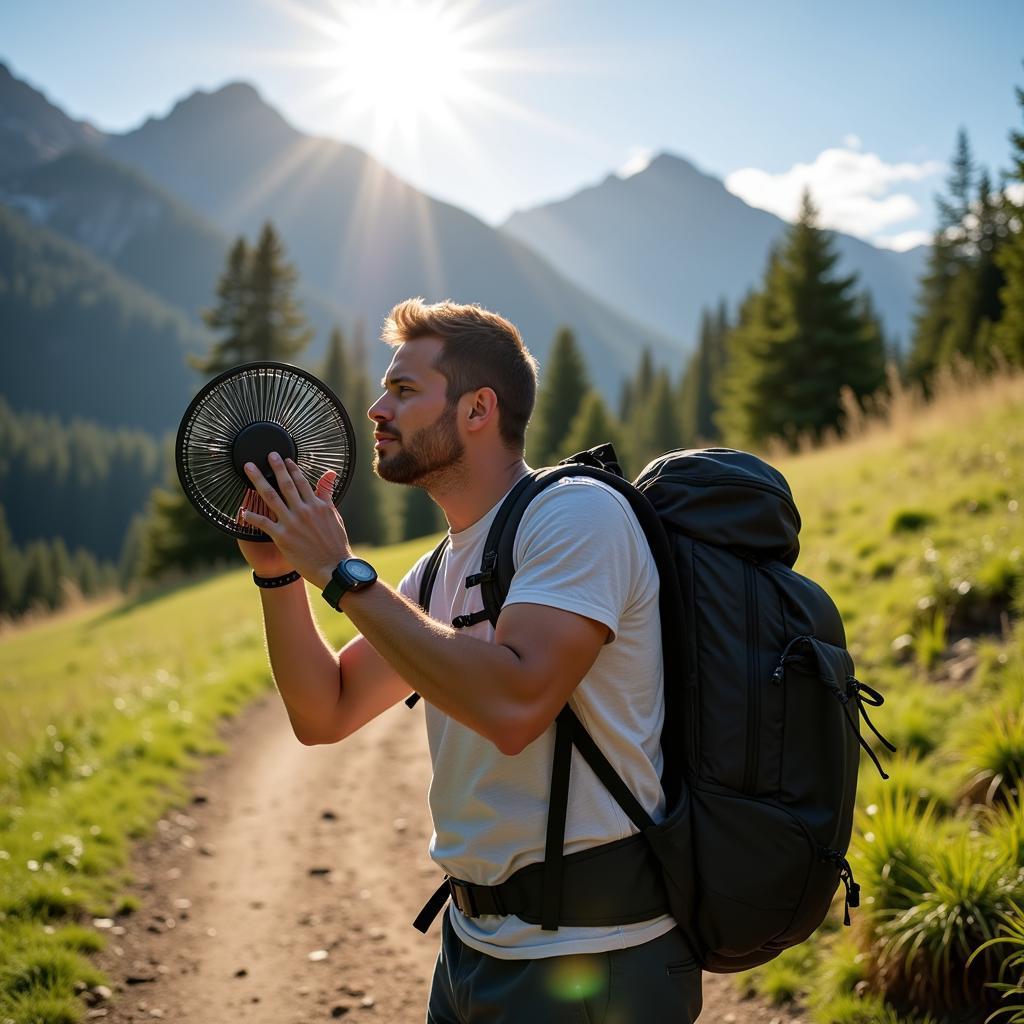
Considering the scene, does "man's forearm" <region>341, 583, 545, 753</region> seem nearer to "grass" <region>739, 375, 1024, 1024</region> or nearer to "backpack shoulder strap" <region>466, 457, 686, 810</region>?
"backpack shoulder strap" <region>466, 457, 686, 810</region>

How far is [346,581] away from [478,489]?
552mm

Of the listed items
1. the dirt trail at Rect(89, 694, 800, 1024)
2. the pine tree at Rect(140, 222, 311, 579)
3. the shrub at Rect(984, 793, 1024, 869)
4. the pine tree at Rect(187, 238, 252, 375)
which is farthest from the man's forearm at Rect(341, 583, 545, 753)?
the pine tree at Rect(187, 238, 252, 375)

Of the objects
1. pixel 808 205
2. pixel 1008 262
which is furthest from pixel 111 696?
pixel 808 205

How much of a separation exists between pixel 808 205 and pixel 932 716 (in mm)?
29536

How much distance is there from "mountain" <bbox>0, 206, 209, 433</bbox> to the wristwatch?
186144mm

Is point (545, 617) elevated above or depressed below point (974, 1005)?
above

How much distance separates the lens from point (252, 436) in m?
2.31

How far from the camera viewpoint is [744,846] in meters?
2.02

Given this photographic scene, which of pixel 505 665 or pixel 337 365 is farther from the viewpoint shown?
pixel 337 365

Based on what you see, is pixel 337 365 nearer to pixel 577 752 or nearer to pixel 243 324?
pixel 243 324

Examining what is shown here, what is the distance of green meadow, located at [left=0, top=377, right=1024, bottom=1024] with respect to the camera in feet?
11.9

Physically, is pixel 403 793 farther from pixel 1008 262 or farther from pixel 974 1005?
pixel 1008 262

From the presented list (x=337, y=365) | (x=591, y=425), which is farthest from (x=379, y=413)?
(x=337, y=365)

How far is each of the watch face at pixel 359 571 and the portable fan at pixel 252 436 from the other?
14.6 inches
